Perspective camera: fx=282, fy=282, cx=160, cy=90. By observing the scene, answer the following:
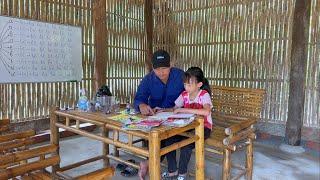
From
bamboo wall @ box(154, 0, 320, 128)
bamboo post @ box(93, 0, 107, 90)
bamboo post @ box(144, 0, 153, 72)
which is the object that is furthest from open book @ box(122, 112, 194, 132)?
bamboo post @ box(144, 0, 153, 72)

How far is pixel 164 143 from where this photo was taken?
2715 millimetres

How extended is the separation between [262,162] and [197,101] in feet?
5.21

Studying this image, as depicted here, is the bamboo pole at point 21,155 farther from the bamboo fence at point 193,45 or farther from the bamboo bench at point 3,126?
the bamboo fence at point 193,45

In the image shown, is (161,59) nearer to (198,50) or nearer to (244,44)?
(244,44)

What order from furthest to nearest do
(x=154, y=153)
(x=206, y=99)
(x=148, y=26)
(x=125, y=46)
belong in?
(x=148, y=26)
(x=125, y=46)
(x=206, y=99)
(x=154, y=153)

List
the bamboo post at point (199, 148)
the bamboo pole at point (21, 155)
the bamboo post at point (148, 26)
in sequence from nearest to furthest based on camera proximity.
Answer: the bamboo pole at point (21, 155)
the bamboo post at point (199, 148)
the bamboo post at point (148, 26)

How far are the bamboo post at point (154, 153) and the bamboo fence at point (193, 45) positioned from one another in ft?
9.42

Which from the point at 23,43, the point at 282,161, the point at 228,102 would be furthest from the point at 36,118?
the point at 282,161

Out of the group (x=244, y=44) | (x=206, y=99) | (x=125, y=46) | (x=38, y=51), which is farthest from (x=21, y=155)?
(x=125, y=46)

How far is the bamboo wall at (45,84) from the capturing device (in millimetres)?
3814

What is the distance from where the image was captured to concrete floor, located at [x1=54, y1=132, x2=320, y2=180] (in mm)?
3062

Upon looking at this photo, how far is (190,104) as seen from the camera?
2512 mm

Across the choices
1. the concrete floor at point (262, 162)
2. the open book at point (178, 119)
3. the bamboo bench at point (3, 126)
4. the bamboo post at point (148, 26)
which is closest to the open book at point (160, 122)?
the open book at point (178, 119)

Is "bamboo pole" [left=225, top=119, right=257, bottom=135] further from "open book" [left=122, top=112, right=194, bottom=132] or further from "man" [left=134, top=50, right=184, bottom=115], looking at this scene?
"man" [left=134, top=50, right=184, bottom=115]
